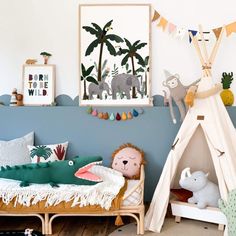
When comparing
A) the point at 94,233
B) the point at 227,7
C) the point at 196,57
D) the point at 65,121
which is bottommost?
the point at 94,233

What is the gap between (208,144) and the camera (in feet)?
8.50

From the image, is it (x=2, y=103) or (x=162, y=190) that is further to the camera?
(x=2, y=103)

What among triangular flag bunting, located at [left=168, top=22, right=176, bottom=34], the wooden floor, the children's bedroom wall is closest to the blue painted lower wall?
the children's bedroom wall

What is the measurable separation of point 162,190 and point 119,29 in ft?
4.83

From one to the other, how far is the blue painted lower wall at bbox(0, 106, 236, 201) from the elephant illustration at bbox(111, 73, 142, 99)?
7.4 inches

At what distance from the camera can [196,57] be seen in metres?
3.03

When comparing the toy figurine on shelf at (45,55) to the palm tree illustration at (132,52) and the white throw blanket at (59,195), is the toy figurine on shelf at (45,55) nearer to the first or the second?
the palm tree illustration at (132,52)

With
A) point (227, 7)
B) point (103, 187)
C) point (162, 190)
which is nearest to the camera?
point (103, 187)

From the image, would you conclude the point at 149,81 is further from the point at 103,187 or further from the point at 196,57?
the point at 103,187

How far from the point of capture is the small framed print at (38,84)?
10.1ft

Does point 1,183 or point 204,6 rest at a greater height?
point 204,6

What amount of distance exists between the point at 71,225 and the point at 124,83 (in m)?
1.31

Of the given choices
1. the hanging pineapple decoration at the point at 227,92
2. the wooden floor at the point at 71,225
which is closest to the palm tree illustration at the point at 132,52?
the hanging pineapple decoration at the point at 227,92

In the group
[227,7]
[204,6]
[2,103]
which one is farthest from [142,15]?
[2,103]
